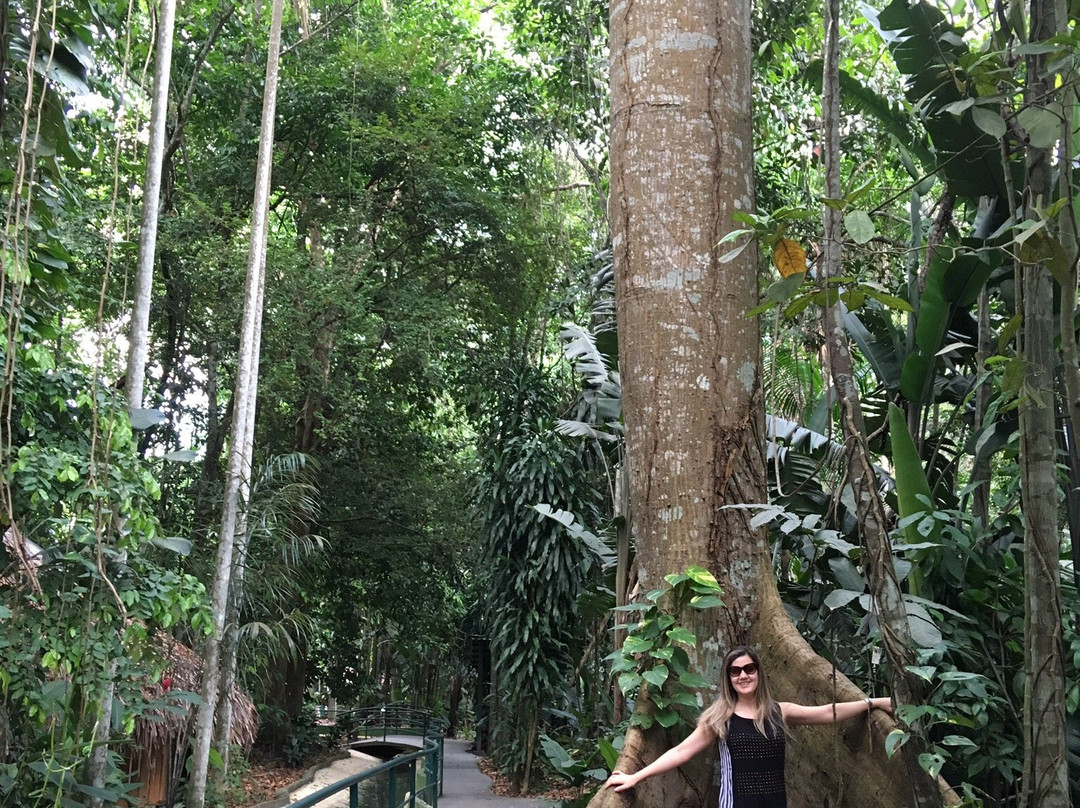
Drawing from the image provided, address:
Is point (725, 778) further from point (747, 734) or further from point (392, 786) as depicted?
point (392, 786)

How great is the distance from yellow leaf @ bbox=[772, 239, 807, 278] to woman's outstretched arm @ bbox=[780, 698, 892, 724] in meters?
1.27

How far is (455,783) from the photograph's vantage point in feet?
47.3

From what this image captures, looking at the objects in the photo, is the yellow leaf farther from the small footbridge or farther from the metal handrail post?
the metal handrail post

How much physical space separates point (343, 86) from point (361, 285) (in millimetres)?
3084

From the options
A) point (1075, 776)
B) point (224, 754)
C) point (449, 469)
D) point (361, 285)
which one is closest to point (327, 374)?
point (361, 285)

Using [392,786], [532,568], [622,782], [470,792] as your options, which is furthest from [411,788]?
[470,792]

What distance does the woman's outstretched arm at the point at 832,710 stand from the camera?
9.32 ft

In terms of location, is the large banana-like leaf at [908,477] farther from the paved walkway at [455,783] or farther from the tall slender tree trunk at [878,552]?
the paved walkway at [455,783]

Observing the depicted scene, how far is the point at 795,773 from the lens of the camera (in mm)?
3111

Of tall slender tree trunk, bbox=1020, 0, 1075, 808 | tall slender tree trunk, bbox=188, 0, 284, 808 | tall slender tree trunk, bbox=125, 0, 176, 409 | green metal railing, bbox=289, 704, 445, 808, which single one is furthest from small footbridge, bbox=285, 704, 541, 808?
tall slender tree trunk, bbox=125, 0, 176, 409

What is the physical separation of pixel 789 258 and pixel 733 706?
134 centimetres

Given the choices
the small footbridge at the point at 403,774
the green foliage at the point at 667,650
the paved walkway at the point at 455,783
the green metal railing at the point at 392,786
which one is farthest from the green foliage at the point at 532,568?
the green foliage at the point at 667,650

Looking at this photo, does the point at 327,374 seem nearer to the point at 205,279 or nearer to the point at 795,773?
the point at 205,279

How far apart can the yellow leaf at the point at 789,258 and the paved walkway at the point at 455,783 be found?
8455 millimetres
